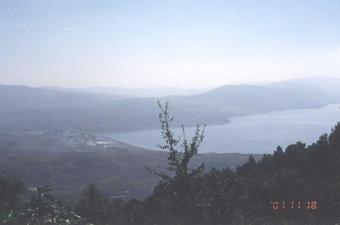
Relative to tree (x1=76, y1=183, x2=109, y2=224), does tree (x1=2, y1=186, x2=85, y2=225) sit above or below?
above

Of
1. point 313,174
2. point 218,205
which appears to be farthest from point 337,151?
point 218,205

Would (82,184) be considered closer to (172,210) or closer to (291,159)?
(291,159)
